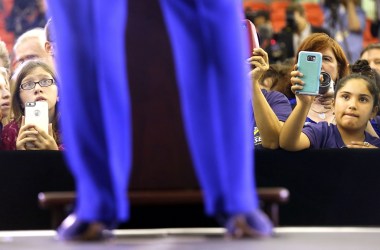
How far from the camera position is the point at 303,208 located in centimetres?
298

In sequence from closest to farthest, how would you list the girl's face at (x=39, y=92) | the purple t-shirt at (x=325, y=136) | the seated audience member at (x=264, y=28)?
1. the purple t-shirt at (x=325, y=136)
2. the girl's face at (x=39, y=92)
3. the seated audience member at (x=264, y=28)

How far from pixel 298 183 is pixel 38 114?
1009mm

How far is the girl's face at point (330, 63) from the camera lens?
371 centimetres

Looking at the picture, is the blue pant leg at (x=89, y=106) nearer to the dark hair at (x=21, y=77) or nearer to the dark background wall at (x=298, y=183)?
the dark background wall at (x=298, y=183)

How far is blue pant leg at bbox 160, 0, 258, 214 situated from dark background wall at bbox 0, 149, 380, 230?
0.89m

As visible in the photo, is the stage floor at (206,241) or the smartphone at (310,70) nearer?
the stage floor at (206,241)

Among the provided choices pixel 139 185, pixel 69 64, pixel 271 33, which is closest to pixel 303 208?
pixel 139 185

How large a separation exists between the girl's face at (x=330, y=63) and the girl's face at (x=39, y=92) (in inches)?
41.9

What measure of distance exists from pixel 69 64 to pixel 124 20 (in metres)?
0.18

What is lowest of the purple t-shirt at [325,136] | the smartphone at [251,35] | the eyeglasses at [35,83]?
the purple t-shirt at [325,136]

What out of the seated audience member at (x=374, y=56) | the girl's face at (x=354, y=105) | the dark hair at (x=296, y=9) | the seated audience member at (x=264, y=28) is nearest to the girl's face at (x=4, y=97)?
the girl's face at (x=354, y=105)

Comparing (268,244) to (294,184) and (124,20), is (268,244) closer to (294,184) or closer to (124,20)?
(124,20)

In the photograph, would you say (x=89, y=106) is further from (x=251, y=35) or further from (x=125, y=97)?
(x=251, y=35)

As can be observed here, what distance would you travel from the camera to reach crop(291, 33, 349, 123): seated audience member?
12.2 feet
